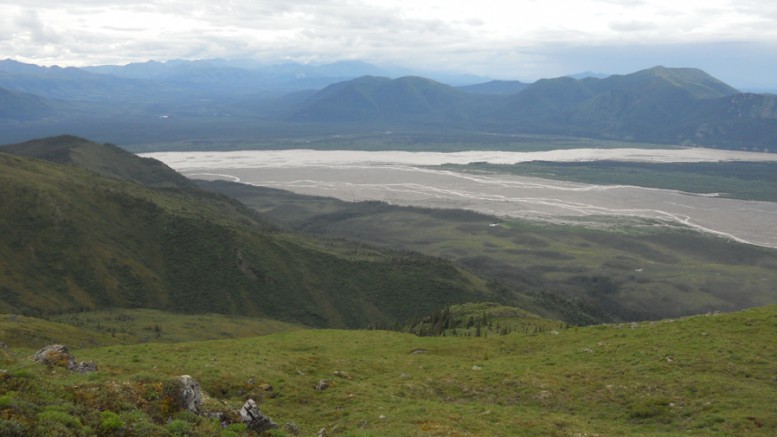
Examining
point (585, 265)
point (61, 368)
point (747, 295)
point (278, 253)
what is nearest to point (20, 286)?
point (278, 253)

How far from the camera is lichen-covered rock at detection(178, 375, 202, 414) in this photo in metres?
23.9

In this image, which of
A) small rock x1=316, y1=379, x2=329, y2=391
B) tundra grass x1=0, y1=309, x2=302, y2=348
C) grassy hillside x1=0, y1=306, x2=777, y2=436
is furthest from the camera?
tundra grass x1=0, y1=309, x2=302, y2=348

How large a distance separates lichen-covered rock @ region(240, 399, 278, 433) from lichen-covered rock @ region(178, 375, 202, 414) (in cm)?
187

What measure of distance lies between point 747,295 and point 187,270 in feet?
486

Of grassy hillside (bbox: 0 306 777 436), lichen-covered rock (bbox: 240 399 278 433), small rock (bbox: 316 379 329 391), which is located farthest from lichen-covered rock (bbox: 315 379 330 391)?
lichen-covered rock (bbox: 240 399 278 433)

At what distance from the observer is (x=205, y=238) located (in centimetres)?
14225

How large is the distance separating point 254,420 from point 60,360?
11128 mm

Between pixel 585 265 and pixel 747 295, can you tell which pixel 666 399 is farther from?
pixel 585 265

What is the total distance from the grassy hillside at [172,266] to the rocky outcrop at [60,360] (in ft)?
287

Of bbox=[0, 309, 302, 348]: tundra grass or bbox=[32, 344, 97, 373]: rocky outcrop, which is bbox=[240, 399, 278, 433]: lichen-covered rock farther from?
bbox=[0, 309, 302, 348]: tundra grass

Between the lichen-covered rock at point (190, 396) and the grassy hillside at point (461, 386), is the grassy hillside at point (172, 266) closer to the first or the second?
the grassy hillside at point (461, 386)

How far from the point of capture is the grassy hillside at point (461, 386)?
Answer: 72.4 feet

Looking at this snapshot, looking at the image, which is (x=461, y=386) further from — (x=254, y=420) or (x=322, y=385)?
(x=254, y=420)

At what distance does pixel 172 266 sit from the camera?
133250 mm
